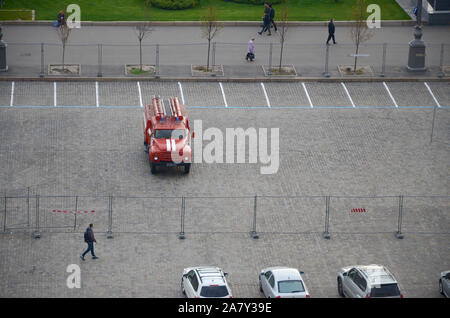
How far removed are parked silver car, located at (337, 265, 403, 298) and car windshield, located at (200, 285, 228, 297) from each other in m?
3.82

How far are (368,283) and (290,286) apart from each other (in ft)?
7.26

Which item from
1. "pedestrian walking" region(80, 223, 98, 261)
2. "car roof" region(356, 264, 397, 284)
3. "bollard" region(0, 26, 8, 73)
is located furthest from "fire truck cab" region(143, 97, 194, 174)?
"car roof" region(356, 264, 397, 284)

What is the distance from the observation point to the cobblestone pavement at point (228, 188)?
1160 inches

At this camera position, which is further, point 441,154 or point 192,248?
point 441,154

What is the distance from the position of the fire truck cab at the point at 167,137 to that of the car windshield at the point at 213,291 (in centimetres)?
944

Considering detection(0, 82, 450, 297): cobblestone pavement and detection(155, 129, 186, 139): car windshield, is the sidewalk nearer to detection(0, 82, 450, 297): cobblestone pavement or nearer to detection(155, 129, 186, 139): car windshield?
detection(0, 82, 450, 297): cobblestone pavement

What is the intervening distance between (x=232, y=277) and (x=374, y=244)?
5323 millimetres

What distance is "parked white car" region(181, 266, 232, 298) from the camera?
26.2 metres

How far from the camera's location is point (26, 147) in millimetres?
36969

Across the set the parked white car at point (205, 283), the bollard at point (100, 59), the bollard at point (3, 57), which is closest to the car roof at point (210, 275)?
the parked white car at point (205, 283)

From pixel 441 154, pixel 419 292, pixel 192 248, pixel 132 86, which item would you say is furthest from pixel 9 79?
pixel 419 292

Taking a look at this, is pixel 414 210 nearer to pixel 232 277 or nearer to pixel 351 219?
pixel 351 219

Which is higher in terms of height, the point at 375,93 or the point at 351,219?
the point at 375,93

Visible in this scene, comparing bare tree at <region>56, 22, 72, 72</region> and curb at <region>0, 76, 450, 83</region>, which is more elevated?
bare tree at <region>56, 22, 72, 72</region>
